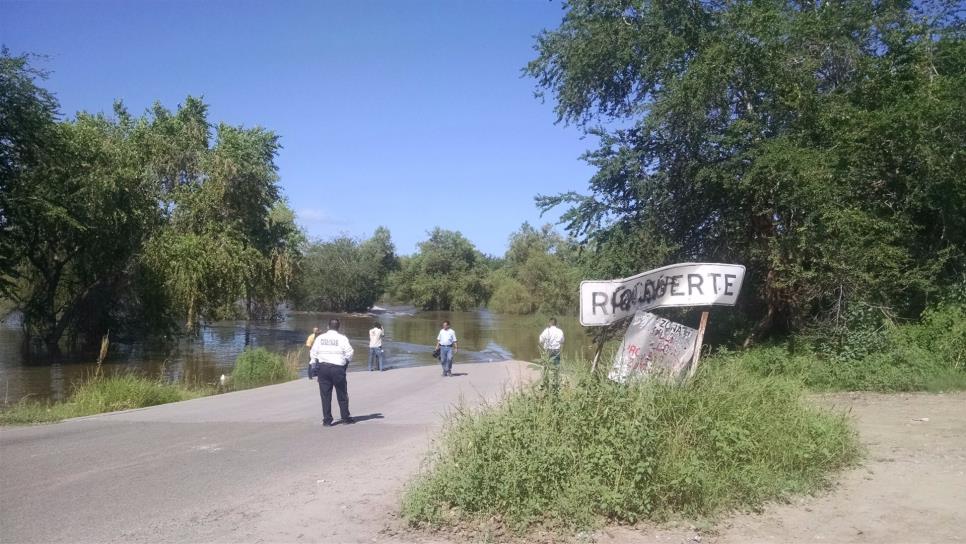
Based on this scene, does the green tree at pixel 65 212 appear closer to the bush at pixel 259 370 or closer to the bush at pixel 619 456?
the bush at pixel 259 370

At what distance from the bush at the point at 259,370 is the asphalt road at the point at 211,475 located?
771 centimetres

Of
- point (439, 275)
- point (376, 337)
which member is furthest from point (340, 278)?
point (376, 337)

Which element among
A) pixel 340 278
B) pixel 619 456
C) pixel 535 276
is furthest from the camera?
pixel 340 278

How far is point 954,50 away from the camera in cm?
1593

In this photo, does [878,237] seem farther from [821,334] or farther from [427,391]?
[427,391]

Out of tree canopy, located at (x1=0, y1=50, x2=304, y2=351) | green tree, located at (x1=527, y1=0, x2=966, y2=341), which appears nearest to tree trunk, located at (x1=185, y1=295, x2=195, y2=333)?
tree canopy, located at (x1=0, y1=50, x2=304, y2=351)

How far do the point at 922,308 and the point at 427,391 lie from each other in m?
11.1

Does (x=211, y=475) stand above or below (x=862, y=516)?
above

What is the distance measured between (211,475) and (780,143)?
47.1ft

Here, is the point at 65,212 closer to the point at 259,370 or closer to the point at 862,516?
the point at 259,370

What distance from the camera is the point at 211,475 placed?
Answer: 23.7ft

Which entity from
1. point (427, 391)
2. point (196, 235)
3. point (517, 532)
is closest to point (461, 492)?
point (517, 532)

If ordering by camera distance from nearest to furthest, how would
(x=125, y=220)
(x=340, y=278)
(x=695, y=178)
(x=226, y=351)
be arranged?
(x=695, y=178), (x=125, y=220), (x=226, y=351), (x=340, y=278)

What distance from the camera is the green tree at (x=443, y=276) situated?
87.6 m
